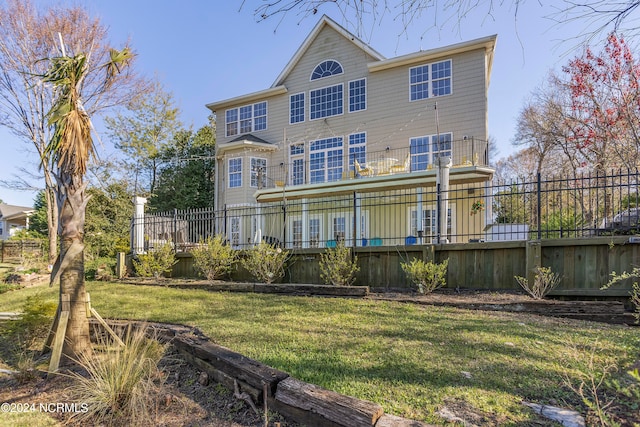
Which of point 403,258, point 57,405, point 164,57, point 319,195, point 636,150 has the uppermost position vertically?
point 164,57

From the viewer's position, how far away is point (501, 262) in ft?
22.1

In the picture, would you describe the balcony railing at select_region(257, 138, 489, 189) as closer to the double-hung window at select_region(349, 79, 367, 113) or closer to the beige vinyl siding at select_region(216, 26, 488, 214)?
the beige vinyl siding at select_region(216, 26, 488, 214)

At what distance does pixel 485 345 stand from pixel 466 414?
163 centimetres

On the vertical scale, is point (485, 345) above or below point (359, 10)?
below

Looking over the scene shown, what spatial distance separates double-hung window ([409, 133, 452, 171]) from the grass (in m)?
8.51

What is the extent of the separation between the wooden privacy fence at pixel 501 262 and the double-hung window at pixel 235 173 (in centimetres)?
946

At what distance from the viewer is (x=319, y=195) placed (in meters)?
14.2

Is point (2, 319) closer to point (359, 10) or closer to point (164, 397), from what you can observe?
point (164, 397)

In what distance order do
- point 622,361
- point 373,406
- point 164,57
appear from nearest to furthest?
point 373,406
point 622,361
point 164,57

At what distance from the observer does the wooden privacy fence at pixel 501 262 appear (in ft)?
19.4

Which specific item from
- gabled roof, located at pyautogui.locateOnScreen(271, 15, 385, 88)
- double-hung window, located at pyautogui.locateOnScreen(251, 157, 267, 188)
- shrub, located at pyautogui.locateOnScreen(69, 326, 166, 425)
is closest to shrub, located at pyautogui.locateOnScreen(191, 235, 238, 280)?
shrub, located at pyautogui.locateOnScreen(69, 326, 166, 425)

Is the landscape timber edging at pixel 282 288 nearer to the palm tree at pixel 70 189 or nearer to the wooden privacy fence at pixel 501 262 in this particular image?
the wooden privacy fence at pixel 501 262

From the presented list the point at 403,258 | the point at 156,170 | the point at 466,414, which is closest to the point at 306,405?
the point at 466,414

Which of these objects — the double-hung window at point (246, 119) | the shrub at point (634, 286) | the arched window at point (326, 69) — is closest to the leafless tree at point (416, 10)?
the shrub at point (634, 286)
